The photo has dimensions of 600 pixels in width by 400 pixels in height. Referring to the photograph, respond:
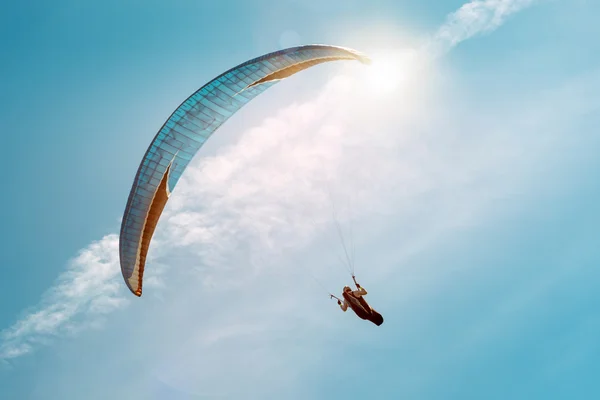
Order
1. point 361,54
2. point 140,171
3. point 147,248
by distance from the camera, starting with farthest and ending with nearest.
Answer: point 147,248, point 140,171, point 361,54

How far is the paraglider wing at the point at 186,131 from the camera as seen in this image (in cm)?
1709

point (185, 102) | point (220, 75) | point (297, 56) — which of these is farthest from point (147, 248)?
point (297, 56)

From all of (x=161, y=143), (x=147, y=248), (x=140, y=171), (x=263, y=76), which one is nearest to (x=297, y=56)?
(x=263, y=76)

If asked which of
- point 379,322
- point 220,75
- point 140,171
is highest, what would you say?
point 220,75

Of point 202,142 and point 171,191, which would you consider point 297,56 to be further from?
point 171,191

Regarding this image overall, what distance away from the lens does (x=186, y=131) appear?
1756 centimetres

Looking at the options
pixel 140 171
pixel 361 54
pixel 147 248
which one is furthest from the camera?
pixel 147 248

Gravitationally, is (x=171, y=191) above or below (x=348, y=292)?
above

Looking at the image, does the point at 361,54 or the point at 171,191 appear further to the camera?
the point at 171,191

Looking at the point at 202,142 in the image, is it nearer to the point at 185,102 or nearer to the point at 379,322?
the point at 185,102

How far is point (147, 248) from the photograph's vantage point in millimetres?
19391

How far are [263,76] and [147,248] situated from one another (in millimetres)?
8883

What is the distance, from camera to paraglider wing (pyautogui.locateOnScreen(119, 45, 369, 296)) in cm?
1709

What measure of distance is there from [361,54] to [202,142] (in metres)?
7.35
